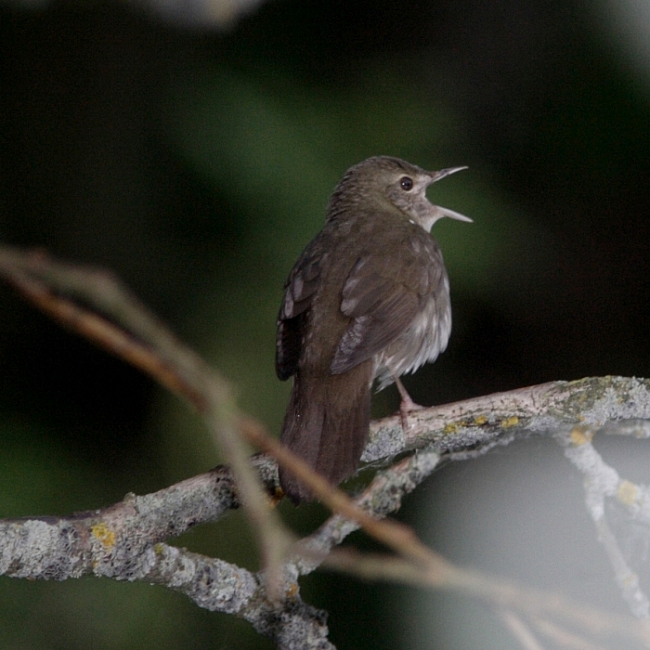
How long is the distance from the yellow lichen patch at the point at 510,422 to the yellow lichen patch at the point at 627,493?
8.2 inches

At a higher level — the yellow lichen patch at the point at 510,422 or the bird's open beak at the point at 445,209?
the bird's open beak at the point at 445,209

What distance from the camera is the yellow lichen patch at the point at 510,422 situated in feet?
5.66

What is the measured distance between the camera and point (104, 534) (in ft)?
4.78

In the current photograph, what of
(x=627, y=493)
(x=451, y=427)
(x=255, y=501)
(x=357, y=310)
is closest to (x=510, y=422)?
(x=451, y=427)

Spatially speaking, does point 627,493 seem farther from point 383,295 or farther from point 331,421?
point 383,295

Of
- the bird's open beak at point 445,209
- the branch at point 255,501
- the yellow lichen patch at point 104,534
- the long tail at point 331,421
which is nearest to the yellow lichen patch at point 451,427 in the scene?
the branch at point 255,501

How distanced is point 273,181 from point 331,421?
3.45ft

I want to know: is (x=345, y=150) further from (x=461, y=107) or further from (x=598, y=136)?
(x=598, y=136)

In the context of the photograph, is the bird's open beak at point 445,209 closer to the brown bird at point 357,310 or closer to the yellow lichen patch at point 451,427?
the brown bird at point 357,310

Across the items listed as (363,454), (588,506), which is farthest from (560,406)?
(363,454)

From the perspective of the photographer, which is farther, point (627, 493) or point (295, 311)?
point (295, 311)

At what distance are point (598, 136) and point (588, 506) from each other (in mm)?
1682

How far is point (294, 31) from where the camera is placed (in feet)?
10.3

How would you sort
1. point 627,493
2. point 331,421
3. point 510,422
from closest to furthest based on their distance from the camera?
point 627,493 < point 510,422 < point 331,421
